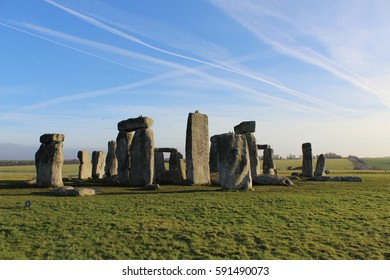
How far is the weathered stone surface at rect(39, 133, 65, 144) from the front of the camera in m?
18.6

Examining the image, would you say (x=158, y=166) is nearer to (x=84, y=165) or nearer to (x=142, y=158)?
(x=142, y=158)

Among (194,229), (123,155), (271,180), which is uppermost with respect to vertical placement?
(123,155)

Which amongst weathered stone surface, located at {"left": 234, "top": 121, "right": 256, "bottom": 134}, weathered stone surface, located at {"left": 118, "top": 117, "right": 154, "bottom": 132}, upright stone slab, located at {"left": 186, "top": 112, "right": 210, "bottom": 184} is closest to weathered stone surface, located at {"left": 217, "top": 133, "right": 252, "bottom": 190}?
upright stone slab, located at {"left": 186, "top": 112, "right": 210, "bottom": 184}

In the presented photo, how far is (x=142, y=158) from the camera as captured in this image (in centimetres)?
1902

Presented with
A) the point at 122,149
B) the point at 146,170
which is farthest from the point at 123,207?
the point at 122,149

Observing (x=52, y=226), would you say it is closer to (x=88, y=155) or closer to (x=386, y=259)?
(x=386, y=259)

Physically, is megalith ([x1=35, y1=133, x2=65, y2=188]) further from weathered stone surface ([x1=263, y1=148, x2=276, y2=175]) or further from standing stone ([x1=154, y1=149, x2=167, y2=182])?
weathered stone surface ([x1=263, y1=148, x2=276, y2=175])

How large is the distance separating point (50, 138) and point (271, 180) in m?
12.3

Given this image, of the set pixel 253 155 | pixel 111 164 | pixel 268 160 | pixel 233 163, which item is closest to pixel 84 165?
pixel 111 164

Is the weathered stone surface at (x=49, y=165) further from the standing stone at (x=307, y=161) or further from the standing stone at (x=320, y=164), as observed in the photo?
the standing stone at (x=320, y=164)

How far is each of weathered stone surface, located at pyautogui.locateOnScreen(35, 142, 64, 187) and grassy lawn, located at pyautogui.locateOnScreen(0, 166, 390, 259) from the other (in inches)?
197

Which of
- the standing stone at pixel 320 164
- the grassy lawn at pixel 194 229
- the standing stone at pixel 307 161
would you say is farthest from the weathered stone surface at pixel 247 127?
the grassy lawn at pixel 194 229

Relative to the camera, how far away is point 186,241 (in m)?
7.99

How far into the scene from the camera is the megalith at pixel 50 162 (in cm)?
1811
